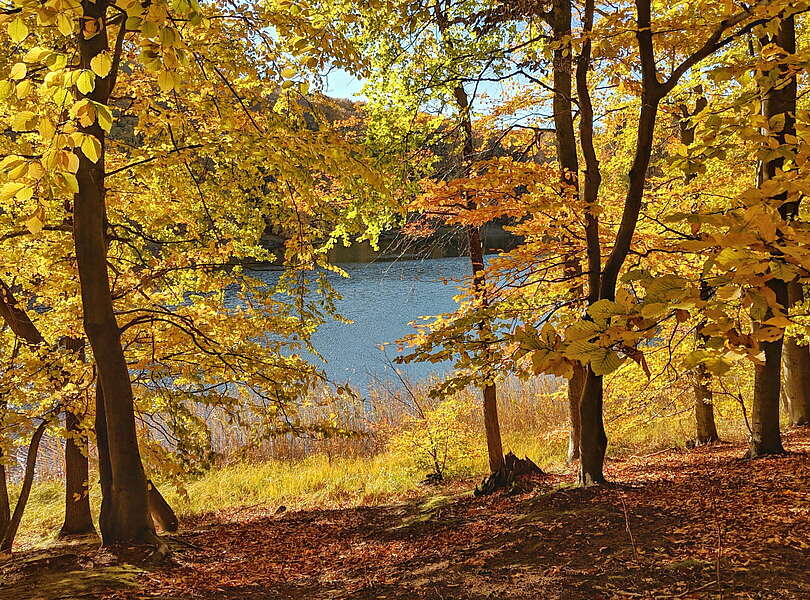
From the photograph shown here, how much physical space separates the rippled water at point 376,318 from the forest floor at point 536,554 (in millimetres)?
6545

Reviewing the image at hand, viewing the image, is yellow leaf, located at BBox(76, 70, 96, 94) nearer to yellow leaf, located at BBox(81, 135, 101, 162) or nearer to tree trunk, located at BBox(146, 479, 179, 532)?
yellow leaf, located at BBox(81, 135, 101, 162)

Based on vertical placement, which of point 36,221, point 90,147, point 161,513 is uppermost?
point 90,147

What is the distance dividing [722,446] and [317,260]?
6.00 m

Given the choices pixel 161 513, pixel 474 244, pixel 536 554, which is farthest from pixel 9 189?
pixel 474 244

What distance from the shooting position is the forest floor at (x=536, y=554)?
2.91 metres

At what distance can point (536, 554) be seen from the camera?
3514 mm

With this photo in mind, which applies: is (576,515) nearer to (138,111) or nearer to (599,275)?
(599,275)

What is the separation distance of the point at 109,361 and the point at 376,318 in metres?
19.4

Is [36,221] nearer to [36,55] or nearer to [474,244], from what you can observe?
[36,55]

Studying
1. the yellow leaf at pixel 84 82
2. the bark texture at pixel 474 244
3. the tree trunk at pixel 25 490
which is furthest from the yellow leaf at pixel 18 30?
the tree trunk at pixel 25 490

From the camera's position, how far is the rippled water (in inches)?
653

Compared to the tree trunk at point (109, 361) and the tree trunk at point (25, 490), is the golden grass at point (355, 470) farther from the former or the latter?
the tree trunk at point (109, 361)

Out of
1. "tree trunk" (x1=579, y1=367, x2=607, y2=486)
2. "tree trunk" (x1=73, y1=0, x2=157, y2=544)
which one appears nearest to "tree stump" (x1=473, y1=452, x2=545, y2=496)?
"tree trunk" (x1=579, y1=367, x2=607, y2=486)

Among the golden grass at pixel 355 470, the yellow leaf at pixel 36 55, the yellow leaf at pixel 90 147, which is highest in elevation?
the yellow leaf at pixel 36 55
